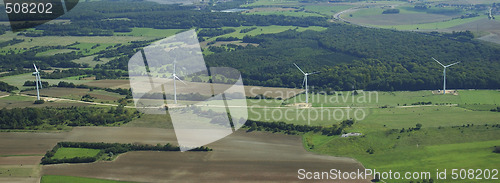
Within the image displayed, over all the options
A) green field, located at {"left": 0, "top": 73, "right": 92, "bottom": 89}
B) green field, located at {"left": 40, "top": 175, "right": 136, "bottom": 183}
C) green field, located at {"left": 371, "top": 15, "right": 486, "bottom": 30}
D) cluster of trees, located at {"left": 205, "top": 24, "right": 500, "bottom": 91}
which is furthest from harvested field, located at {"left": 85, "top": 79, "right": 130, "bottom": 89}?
green field, located at {"left": 371, "top": 15, "right": 486, "bottom": 30}

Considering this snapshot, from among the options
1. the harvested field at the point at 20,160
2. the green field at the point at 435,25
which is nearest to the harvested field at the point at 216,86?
the harvested field at the point at 20,160

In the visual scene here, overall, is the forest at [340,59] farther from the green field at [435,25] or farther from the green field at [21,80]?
the green field at [435,25]

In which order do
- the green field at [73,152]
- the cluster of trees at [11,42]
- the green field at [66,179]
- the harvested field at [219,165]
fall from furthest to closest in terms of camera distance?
the cluster of trees at [11,42], the green field at [73,152], the harvested field at [219,165], the green field at [66,179]

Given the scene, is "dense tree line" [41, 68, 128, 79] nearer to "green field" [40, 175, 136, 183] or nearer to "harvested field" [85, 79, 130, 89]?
"harvested field" [85, 79, 130, 89]

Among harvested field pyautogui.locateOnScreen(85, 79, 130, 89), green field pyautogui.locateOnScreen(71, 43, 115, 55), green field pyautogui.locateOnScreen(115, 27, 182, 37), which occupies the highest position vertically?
harvested field pyautogui.locateOnScreen(85, 79, 130, 89)

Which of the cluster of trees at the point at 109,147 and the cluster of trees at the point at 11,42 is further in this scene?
the cluster of trees at the point at 11,42

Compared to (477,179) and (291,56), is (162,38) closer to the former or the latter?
(291,56)
